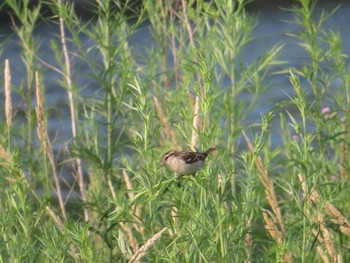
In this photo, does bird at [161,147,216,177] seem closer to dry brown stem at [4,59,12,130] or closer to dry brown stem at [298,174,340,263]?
dry brown stem at [298,174,340,263]

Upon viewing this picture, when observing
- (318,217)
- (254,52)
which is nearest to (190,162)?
(318,217)

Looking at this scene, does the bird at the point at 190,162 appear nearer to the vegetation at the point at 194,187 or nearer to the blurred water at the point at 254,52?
the vegetation at the point at 194,187

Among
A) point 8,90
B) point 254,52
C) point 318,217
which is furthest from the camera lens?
point 254,52

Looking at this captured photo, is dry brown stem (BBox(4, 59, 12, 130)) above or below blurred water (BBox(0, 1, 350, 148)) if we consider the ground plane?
above

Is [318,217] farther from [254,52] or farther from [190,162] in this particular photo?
[254,52]

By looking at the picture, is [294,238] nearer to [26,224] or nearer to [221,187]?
[221,187]

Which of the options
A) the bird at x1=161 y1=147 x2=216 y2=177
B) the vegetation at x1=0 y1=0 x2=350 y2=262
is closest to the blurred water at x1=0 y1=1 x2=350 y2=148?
the vegetation at x1=0 y1=0 x2=350 y2=262

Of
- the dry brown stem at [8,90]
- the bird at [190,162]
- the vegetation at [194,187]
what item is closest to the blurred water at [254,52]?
the vegetation at [194,187]

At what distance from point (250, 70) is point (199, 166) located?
1.39m

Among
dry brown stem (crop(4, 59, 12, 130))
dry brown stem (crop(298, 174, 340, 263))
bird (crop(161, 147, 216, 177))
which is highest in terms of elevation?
dry brown stem (crop(4, 59, 12, 130))

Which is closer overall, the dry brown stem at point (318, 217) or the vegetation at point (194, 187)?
the vegetation at point (194, 187)

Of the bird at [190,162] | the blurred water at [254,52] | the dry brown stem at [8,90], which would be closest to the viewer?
the bird at [190,162]

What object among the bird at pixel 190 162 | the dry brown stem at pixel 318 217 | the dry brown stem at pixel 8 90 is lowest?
the dry brown stem at pixel 318 217

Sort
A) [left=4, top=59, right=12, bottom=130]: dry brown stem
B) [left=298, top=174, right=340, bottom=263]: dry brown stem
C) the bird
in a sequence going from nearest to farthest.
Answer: the bird
[left=298, top=174, right=340, bottom=263]: dry brown stem
[left=4, top=59, right=12, bottom=130]: dry brown stem
